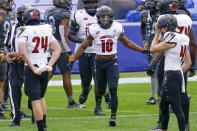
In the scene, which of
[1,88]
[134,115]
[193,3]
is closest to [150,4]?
[134,115]

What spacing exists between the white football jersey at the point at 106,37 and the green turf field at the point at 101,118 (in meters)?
1.18

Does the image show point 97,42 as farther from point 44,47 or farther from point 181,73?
point 181,73

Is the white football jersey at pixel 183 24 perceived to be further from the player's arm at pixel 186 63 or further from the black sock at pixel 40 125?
the black sock at pixel 40 125

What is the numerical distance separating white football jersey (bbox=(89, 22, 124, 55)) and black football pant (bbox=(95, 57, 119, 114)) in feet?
0.53

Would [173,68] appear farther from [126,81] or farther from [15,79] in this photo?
[126,81]

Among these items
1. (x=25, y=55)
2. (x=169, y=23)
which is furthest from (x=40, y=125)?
(x=169, y=23)

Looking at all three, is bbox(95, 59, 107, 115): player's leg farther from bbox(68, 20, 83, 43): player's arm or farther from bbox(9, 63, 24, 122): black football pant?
bbox(68, 20, 83, 43): player's arm

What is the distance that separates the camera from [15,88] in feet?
34.0

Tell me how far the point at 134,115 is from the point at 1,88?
7.66 ft

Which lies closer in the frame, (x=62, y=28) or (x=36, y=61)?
(x=36, y=61)

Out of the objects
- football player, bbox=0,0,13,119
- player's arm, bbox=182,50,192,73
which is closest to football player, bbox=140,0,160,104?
football player, bbox=0,0,13,119

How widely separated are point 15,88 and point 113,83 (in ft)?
5.13

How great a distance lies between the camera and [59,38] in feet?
40.8

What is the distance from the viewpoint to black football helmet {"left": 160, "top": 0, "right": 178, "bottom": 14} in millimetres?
9516
